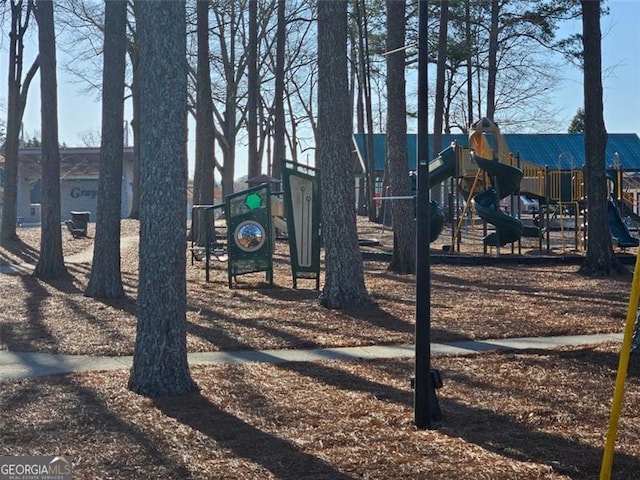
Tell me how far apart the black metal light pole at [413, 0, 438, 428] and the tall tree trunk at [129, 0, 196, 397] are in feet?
6.98

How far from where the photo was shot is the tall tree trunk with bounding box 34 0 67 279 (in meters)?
16.8

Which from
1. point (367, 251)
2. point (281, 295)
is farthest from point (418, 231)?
point (367, 251)

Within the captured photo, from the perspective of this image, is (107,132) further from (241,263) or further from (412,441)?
(412,441)

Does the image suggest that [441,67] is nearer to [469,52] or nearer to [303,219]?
[469,52]

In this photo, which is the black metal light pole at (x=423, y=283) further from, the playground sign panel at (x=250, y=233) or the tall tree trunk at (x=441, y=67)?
the tall tree trunk at (x=441, y=67)

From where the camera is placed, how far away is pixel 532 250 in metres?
24.2

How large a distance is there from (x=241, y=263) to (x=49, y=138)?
15.1 feet

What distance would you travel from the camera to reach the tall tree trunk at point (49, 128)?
1678 centimetres

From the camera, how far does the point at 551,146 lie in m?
46.8

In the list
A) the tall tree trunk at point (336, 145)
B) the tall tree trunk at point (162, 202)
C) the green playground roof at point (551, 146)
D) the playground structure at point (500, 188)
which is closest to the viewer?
the tall tree trunk at point (162, 202)

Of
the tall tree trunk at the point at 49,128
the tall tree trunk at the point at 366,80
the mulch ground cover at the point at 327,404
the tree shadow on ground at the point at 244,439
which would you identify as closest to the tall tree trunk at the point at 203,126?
the tall tree trunk at the point at 49,128

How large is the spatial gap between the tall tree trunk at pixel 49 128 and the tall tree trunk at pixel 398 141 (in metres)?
6.41
